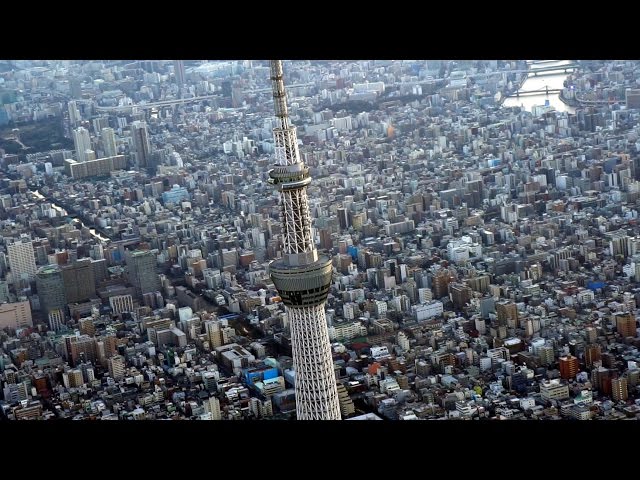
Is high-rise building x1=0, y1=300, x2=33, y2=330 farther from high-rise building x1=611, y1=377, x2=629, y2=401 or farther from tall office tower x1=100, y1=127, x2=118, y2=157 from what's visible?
high-rise building x1=611, y1=377, x2=629, y2=401

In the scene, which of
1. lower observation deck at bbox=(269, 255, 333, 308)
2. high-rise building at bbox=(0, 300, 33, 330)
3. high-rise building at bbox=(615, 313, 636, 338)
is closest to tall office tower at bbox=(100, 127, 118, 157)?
high-rise building at bbox=(0, 300, 33, 330)

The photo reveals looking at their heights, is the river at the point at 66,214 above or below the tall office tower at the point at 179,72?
below

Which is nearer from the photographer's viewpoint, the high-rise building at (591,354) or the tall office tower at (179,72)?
the high-rise building at (591,354)

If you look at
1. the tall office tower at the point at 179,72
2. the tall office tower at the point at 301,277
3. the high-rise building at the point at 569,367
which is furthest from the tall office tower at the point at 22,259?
the high-rise building at the point at 569,367

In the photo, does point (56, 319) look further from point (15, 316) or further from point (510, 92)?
point (510, 92)

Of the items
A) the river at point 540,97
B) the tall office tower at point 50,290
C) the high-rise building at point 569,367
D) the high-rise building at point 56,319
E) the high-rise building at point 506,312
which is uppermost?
the river at point 540,97

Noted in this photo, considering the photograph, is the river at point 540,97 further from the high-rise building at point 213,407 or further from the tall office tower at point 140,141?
the high-rise building at point 213,407
